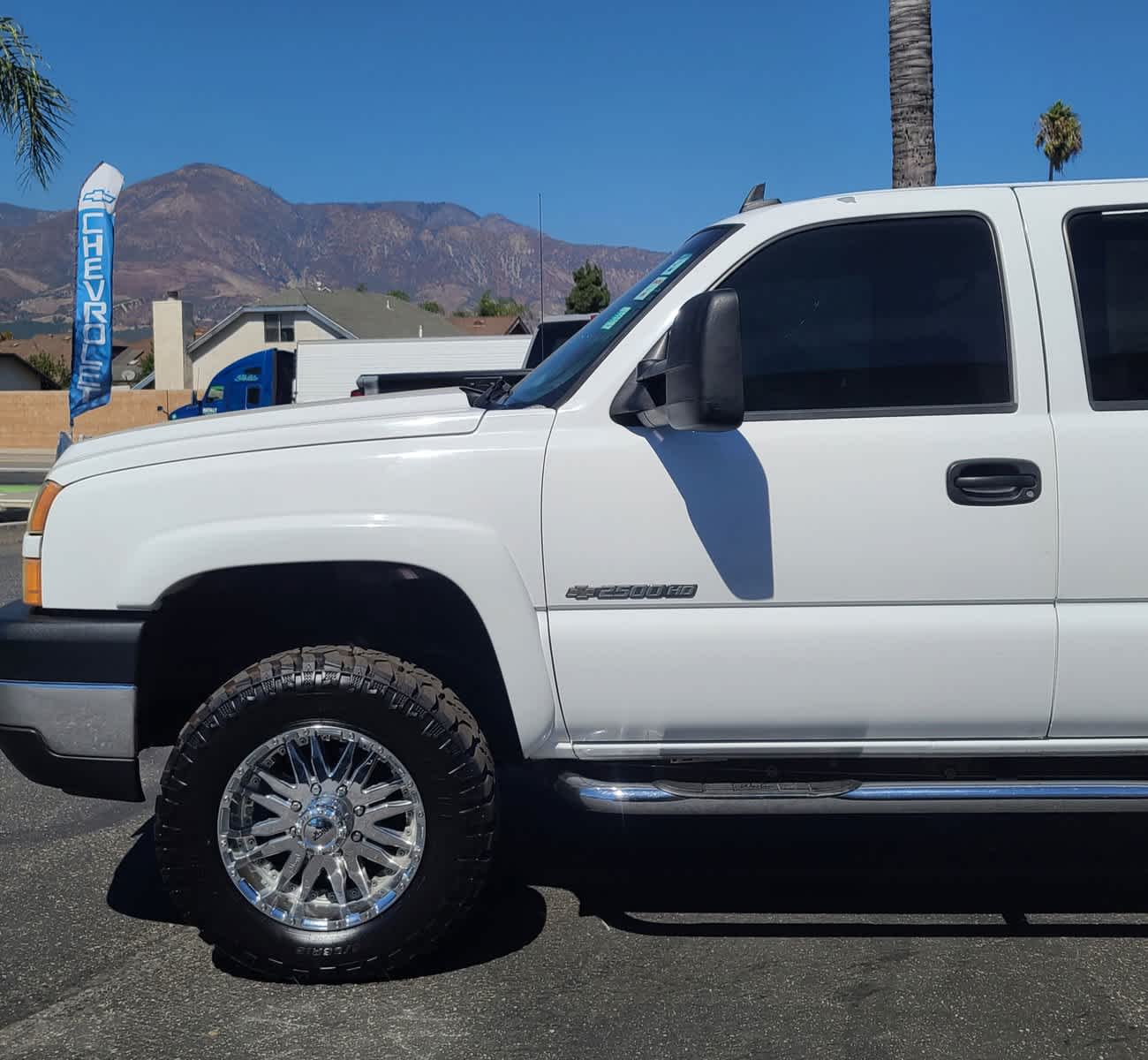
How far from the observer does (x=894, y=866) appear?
4.60m

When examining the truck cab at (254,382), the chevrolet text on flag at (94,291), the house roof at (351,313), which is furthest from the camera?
the house roof at (351,313)

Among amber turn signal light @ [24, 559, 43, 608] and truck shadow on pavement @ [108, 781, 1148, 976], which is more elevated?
amber turn signal light @ [24, 559, 43, 608]

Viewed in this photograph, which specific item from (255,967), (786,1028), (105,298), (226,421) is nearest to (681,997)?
(786,1028)

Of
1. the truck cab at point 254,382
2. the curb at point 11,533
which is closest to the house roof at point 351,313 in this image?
the truck cab at point 254,382

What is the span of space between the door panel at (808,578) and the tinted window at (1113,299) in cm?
28

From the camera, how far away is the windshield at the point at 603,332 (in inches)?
150

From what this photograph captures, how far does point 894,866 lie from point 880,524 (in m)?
1.58

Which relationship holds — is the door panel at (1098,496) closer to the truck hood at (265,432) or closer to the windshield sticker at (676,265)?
the windshield sticker at (676,265)

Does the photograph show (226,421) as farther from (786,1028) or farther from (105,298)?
(105,298)

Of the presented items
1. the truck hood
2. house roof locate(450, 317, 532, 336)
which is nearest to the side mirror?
the truck hood

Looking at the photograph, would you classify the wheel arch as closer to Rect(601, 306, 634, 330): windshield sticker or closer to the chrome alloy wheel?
the chrome alloy wheel

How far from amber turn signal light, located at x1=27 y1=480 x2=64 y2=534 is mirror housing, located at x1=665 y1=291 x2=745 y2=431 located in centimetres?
172

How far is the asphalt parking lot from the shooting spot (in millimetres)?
3367

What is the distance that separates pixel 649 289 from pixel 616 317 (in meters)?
0.15
